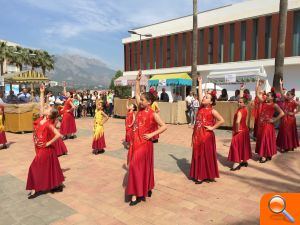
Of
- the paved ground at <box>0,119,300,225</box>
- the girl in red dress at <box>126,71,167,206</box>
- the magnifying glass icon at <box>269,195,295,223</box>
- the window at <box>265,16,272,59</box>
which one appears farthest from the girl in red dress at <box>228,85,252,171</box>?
the window at <box>265,16,272,59</box>

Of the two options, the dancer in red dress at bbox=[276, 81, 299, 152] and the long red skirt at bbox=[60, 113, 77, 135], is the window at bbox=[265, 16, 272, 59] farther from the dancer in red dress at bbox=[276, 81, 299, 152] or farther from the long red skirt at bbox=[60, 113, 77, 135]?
the long red skirt at bbox=[60, 113, 77, 135]

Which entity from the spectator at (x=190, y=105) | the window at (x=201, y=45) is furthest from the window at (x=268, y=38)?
the spectator at (x=190, y=105)

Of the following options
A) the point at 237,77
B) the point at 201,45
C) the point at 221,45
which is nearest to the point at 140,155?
the point at 237,77

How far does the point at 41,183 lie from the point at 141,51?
40.9 meters

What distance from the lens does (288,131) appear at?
915 cm

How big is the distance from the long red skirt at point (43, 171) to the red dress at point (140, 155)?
1492mm

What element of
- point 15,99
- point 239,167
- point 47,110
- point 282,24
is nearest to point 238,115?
point 239,167

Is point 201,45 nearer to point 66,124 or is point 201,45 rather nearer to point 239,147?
point 66,124

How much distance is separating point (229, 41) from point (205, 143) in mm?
30149

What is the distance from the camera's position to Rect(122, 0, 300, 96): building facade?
28875 millimetres

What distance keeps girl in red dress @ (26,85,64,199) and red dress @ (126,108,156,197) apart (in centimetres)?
142

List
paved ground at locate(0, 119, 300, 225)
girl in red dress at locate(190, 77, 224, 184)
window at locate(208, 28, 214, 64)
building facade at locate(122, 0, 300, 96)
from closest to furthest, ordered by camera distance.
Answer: paved ground at locate(0, 119, 300, 225)
girl in red dress at locate(190, 77, 224, 184)
building facade at locate(122, 0, 300, 96)
window at locate(208, 28, 214, 64)

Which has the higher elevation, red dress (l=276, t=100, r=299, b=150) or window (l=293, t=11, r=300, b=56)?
window (l=293, t=11, r=300, b=56)

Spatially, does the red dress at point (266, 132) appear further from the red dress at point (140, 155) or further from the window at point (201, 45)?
the window at point (201, 45)
